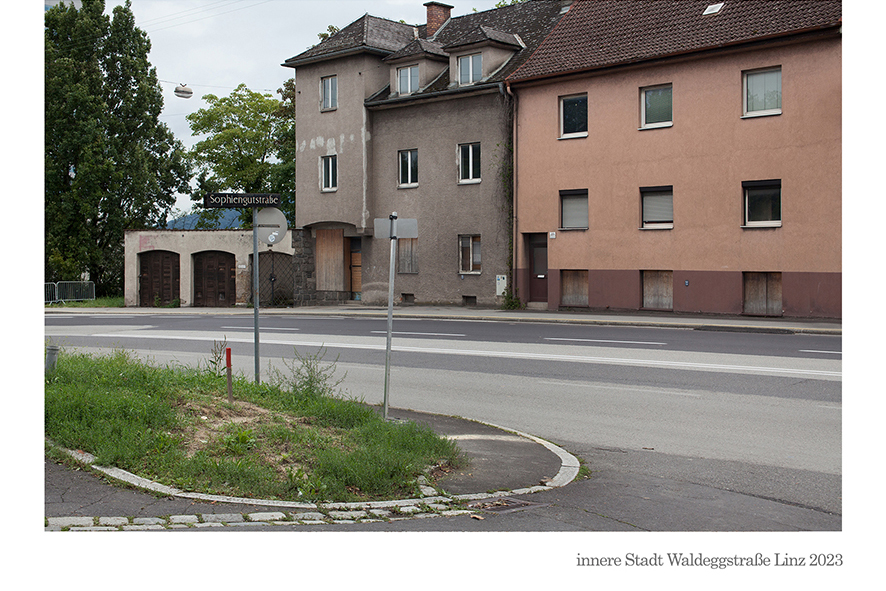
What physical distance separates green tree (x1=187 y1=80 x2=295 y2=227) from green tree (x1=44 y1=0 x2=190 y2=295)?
6.64 meters

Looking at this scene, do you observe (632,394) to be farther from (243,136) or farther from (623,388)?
(243,136)

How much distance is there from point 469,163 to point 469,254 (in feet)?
11.4

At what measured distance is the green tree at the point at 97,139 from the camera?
36.6 m

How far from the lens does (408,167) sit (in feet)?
110

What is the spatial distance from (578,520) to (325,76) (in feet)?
105

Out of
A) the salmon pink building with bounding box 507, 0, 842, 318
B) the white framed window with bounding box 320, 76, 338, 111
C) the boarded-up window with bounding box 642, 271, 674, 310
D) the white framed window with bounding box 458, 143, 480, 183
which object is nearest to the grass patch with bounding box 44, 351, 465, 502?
the salmon pink building with bounding box 507, 0, 842, 318

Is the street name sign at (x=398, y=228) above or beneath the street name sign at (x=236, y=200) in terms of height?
beneath

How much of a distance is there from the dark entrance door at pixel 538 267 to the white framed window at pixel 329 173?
9.64 meters

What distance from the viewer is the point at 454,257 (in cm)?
3209

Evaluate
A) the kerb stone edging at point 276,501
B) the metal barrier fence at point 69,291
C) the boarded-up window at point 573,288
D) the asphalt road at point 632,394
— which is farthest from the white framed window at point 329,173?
the kerb stone edging at point 276,501

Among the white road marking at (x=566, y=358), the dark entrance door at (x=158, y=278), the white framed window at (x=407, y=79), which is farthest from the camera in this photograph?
the dark entrance door at (x=158, y=278)

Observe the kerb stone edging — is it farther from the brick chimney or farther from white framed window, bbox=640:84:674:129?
the brick chimney

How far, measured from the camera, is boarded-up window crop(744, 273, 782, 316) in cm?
2469

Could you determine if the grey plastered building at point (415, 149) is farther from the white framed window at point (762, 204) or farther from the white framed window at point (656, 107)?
the white framed window at point (762, 204)
